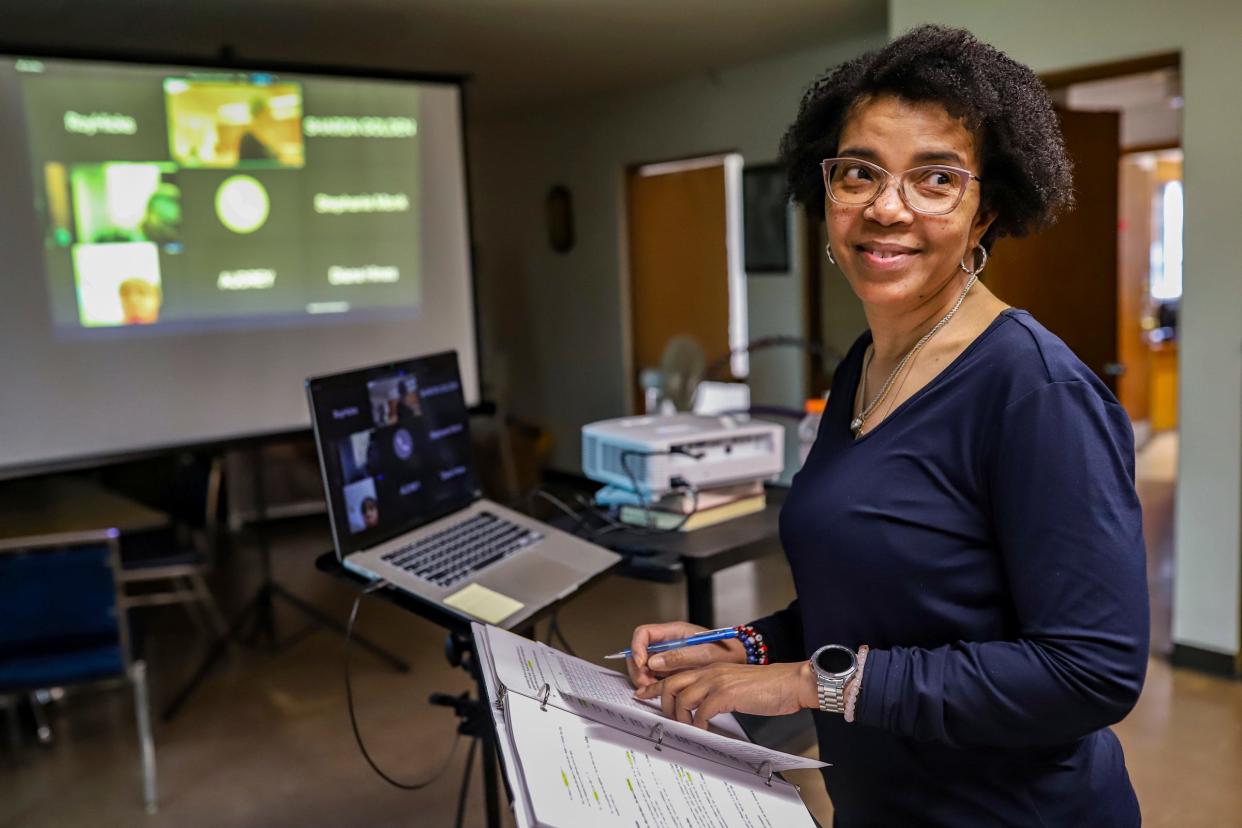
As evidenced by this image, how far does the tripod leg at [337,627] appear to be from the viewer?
12.6 ft

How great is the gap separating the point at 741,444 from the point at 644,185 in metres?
4.49

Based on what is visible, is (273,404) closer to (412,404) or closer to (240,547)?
(240,547)

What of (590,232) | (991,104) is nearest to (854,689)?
(991,104)

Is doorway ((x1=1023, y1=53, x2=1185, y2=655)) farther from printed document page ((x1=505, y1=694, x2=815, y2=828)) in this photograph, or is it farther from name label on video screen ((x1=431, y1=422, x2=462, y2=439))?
name label on video screen ((x1=431, y1=422, x2=462, y2=439))

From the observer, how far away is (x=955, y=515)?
95cm

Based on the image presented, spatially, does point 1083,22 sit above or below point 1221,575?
above

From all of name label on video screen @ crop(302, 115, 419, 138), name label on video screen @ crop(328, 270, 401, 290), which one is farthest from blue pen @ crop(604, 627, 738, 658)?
name label on video screen @ crop(302, 115, 419, 138)

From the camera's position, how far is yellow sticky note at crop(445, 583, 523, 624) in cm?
161

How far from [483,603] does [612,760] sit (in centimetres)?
70

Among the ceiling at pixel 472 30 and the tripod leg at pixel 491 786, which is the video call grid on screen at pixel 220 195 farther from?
the tripod leg at pixel 491 786

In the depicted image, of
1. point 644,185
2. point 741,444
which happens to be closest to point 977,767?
point 741,444

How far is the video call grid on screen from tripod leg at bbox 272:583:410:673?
43.1 inches

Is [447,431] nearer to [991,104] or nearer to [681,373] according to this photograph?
[991,104]

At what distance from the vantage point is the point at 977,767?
1.01 meters
